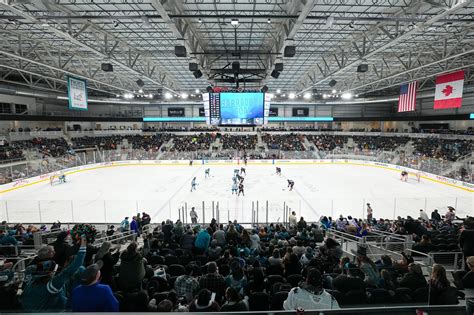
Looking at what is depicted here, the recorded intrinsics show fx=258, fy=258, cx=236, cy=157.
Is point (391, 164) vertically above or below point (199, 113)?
below

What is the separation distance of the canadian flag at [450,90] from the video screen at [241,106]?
11780 millimetres

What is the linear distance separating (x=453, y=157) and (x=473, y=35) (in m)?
13.6

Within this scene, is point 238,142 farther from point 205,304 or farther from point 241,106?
point 205,304

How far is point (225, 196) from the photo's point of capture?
16.4 m

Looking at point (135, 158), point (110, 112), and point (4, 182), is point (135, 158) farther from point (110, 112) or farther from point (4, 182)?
point (110, 112)

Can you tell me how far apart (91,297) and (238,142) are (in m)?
37.3

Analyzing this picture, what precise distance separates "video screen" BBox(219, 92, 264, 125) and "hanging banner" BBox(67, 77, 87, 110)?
9.56m

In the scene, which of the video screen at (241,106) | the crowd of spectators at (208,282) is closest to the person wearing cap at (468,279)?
the crowd of spectators at (208,282)

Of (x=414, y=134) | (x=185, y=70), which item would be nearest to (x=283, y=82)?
(x=185, y=70)

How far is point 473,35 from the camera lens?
1492cm

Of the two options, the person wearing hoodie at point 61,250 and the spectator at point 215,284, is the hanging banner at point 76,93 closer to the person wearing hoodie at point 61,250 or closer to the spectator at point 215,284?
the person wearing hoodie at point 61,250

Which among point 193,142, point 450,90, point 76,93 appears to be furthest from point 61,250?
point 193,142

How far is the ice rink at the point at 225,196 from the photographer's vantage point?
1321cm

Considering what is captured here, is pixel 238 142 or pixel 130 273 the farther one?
pixel 238 142
